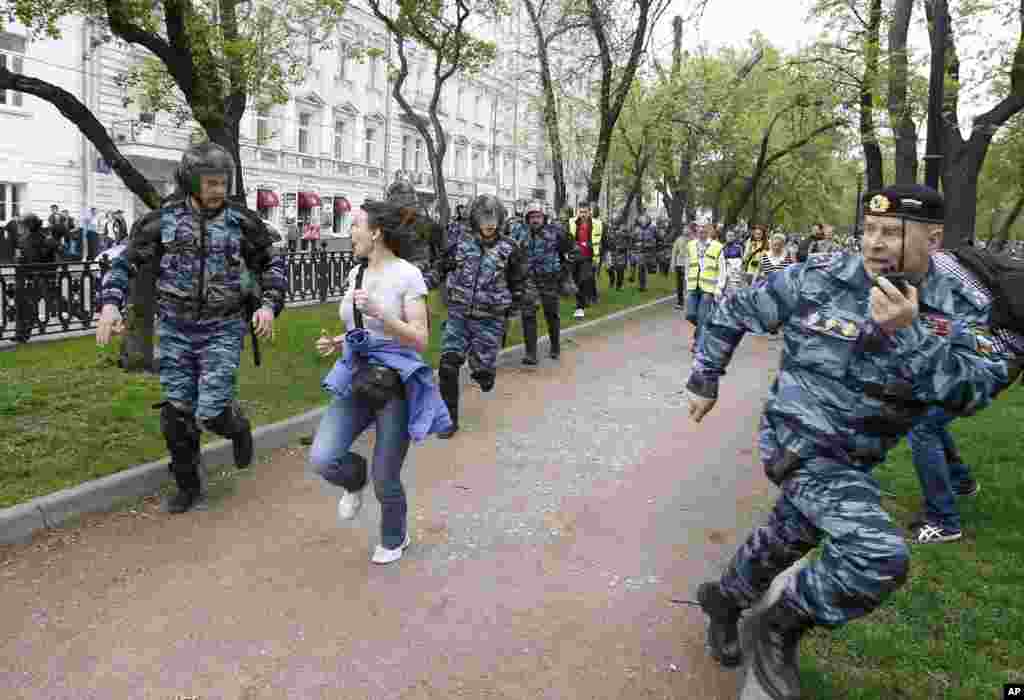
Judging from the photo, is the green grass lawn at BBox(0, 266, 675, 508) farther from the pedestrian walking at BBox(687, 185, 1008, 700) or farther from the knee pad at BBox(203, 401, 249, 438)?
the pedestrian walking at BBox(687, 185, 1008, 700)

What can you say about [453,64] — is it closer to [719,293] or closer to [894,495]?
[719,293]

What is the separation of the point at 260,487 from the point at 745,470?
3321mm

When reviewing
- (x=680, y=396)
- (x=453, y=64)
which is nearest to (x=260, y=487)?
(x=680, y=396)

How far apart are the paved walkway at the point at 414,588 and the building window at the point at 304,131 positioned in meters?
34.5

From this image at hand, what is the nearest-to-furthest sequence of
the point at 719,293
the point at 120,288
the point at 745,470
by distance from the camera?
the point at 120,288 < the point at 745,470 < the point at 719,293

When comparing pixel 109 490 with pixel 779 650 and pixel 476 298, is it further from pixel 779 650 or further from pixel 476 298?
pixel 779 650

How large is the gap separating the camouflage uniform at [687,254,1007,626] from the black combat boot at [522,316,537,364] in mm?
6950

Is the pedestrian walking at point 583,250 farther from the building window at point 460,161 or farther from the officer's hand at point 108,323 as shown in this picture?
the building window at point 460,161

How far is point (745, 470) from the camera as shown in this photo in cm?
623

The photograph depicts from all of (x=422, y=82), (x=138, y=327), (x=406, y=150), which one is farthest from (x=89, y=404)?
(x=422, y=82)

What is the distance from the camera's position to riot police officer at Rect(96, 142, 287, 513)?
15.2 ft

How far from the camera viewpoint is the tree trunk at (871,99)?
15328 millimetres

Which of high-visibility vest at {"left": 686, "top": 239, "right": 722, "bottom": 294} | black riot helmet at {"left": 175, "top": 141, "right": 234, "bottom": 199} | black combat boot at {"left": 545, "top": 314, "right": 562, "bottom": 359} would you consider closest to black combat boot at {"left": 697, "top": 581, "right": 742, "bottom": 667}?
black riot helmet at {"left": 175, "top": 141, "right": 234, "bottom": 199}

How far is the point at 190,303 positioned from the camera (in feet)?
15.2
